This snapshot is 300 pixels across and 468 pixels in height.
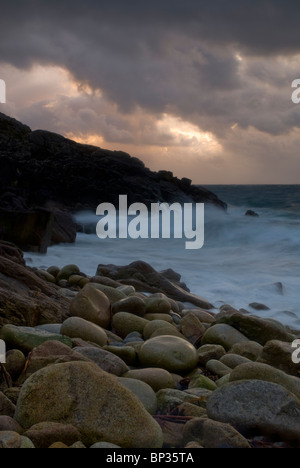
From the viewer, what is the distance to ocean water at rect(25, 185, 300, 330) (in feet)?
28.7

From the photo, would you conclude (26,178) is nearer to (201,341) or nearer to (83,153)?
(83,153)

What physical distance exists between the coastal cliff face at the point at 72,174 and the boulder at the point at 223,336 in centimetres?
1960

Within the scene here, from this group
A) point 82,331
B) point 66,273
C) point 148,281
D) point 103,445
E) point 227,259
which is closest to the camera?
point 103,445

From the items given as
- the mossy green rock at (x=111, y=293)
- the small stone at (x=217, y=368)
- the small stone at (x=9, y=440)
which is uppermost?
the mossy green rock at (x=111, y=293)

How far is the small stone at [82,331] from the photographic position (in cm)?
348

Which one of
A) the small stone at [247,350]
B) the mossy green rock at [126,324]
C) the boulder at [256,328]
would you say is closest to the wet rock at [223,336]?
the boulder at [256,328]

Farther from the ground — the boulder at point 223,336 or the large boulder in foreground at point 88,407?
the large boulder in foreground at point 88,407

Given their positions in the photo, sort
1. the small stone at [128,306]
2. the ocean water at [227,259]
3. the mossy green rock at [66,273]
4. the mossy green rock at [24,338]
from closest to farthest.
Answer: the mossy green rock at [24,338] < the small stone at [128,306] < the mossy green rock at [66,273] < the ocean water at [227,259]

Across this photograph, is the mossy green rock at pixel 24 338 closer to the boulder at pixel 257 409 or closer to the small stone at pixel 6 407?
the small stone at pixel 6 407

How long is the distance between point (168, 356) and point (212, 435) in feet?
4.15

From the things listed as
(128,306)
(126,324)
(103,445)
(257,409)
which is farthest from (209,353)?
(103,445)

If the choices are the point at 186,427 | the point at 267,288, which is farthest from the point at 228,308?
the point at 186,427

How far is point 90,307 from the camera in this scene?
4.25 metres

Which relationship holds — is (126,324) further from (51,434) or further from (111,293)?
(51,434)
